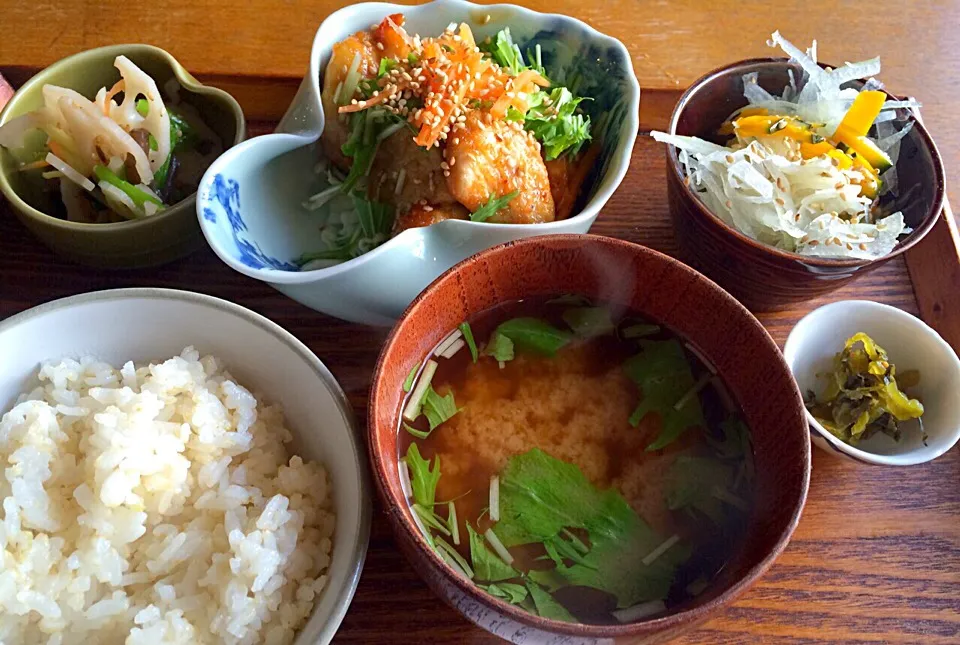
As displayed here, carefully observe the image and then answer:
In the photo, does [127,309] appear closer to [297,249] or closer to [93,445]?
[93,445]

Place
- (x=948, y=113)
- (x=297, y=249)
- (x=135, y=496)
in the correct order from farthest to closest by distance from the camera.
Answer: (x=948, y=113) < (x=297, y=249) < (x=135, y=496)

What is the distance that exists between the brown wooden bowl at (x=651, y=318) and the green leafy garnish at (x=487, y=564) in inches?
4.3

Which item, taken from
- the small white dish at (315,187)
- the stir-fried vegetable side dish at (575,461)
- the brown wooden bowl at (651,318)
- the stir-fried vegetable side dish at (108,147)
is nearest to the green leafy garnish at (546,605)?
the stir-fried vegetable side dish at (575,461)

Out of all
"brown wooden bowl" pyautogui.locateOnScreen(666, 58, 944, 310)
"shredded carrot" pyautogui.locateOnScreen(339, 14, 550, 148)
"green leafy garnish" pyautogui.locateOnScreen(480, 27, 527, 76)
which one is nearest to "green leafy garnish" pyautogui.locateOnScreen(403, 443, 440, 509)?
"shredded carrot" pyautogui.locateOnScreen(339, 14, 550, 148)

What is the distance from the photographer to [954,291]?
1421mm

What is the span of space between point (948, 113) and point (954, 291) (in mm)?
493

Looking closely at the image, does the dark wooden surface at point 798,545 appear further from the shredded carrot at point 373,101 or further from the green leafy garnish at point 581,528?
the shredded carrot at point 373,101

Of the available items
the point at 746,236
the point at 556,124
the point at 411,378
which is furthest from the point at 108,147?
the point at 746,236

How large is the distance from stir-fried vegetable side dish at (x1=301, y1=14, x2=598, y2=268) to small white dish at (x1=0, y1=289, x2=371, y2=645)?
282 mm

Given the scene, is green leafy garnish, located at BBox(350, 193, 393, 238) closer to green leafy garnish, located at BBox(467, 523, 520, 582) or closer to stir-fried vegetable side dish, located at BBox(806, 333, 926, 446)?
green leafy garnish, located at BBox(467, 523, 520, 582)

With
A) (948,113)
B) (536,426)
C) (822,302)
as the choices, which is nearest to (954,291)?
(822,302)

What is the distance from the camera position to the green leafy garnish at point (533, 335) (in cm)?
123

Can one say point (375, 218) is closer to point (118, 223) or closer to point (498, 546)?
point (118, 223)

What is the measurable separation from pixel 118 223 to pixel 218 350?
0.29 metres
